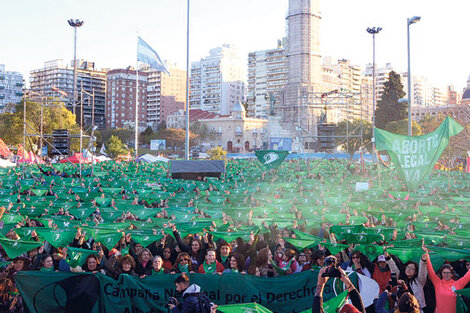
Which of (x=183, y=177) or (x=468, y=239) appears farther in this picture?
(x=183, y=177)

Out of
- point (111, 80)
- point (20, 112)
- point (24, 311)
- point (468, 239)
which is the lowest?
point (24, 311)

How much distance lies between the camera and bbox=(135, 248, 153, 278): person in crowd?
8.33m

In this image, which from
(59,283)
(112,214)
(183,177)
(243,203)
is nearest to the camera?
(59,283)

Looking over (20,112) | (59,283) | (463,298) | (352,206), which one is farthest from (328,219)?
(20,112)

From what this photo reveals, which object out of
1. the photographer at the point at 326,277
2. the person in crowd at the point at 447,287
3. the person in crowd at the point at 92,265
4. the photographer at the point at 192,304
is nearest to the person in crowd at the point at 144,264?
the person in crowd at the point at 92,265

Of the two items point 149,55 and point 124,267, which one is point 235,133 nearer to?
point 149,55

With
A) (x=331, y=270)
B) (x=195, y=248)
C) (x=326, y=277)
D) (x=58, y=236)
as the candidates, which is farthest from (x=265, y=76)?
(x=331, y=270)

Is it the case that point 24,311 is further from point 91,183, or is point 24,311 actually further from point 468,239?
point 91,183

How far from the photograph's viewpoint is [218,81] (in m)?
164

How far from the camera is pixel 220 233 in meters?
10.4

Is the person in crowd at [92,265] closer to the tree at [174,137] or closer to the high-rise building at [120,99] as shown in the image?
the tree at [174,137]

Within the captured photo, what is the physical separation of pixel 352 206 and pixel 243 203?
12.0 feet

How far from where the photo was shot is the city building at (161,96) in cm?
14825

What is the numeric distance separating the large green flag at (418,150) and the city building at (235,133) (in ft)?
318
